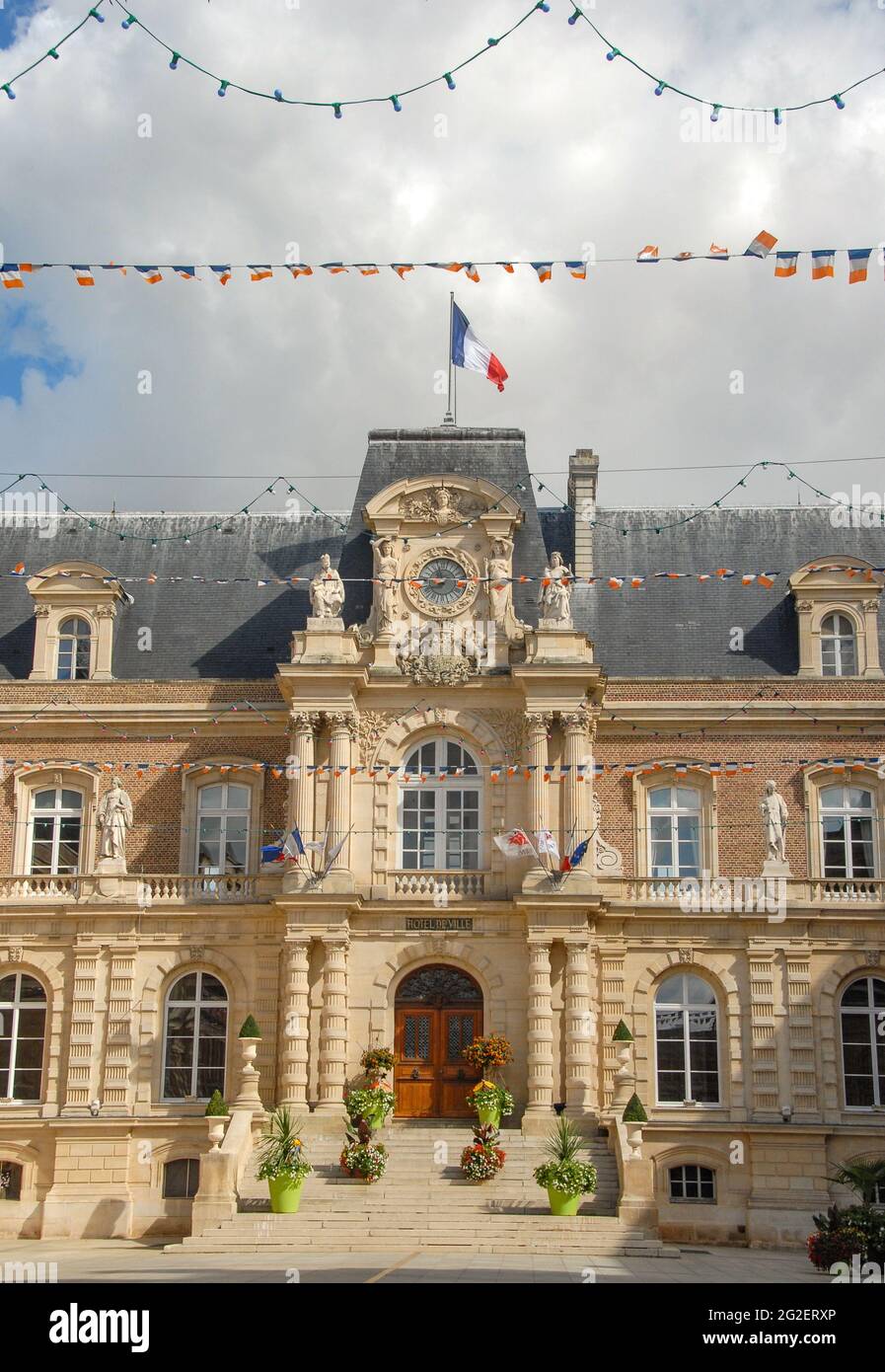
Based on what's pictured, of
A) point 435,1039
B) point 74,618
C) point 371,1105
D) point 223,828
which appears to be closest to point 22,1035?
point 223,828

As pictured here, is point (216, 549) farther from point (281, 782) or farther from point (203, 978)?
point (203, 978)

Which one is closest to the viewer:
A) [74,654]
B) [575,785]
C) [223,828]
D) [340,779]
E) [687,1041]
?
[687,1041]

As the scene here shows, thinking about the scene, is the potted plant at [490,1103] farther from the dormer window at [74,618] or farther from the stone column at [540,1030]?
the dormer window at [74,618]

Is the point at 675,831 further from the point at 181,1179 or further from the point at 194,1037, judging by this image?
the point at 181,1179

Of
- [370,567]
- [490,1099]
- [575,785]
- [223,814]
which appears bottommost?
[490,1099]

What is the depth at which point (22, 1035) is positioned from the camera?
106ft

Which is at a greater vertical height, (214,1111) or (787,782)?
(787,782)

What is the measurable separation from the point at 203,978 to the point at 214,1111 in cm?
453

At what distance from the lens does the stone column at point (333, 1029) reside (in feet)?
99.7

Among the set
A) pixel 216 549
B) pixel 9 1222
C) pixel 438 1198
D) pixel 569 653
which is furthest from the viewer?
pixel 216 549

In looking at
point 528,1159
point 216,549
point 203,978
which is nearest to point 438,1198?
point 528,1159

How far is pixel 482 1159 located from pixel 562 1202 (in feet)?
6.12

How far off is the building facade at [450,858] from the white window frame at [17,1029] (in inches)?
2.7

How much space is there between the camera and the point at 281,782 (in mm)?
34125
